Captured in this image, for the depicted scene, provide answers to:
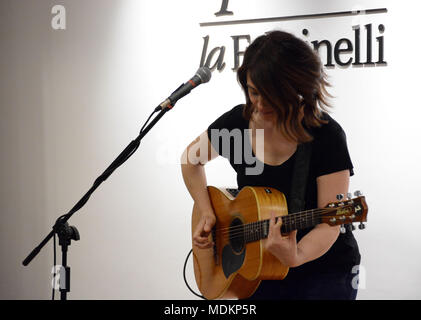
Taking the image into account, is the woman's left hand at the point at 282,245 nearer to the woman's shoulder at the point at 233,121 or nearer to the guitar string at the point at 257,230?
the guitar string at the point at 257,230

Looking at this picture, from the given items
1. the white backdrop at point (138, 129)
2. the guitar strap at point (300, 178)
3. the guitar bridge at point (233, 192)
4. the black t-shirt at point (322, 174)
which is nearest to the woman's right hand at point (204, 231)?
the guitar bridge at point (233, 192)

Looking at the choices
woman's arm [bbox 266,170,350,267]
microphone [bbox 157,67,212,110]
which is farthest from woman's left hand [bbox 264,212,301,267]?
microphone [bbox 157,67,212,110]

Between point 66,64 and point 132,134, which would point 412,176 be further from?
point 66,64

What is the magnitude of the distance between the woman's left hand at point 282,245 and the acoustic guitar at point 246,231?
3 cm

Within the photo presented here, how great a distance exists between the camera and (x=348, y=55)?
2.43 meters

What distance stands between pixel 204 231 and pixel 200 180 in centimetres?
22

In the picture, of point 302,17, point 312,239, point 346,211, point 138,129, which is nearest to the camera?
point 346,211

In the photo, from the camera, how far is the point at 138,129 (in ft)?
9.37

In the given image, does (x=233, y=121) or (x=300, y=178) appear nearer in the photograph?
(x=300, y=178)

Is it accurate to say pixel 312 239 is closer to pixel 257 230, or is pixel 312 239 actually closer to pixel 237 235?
pixel 257 230

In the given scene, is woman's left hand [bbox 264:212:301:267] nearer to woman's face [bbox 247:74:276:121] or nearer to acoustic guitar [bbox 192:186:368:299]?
acoustic guitar [bbox 192:186:368:299]

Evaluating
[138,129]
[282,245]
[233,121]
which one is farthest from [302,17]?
[282,245]

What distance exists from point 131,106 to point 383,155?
1488 mm

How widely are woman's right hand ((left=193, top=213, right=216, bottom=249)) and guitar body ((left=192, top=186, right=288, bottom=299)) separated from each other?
0.03 meters
